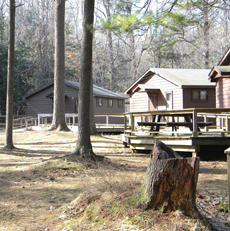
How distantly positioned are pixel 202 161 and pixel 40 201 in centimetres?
638

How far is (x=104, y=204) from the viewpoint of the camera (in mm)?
4188

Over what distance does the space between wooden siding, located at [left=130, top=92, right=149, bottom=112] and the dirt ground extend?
16350mm

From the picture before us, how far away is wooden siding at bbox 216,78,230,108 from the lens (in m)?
16.4

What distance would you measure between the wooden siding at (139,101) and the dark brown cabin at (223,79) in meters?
8.78

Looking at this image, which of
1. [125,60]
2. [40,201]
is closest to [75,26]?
[125,60]

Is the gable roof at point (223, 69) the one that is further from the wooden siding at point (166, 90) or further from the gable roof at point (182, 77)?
the wooden siding at point (166, 90)

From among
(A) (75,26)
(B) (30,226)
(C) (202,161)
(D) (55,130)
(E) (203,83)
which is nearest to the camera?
(B) (30,226)

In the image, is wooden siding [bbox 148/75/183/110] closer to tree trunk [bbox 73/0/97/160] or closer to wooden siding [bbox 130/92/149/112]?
wooden siding [bbox 130/92/149/112]

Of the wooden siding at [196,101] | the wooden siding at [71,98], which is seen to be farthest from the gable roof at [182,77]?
the wooden siding at [71,98]

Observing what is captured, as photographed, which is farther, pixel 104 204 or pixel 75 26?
pixel 75 26

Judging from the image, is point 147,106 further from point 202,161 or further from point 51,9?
point 51,9

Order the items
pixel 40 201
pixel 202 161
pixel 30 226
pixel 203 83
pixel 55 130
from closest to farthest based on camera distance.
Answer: pixel 30 226 < pixel 40 201 < pixel 202 161 < pixel 55 130 < pixel 203 83

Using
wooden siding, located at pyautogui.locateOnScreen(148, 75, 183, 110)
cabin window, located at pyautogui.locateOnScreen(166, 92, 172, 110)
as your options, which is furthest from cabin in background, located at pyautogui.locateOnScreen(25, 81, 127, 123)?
cabin window, located at pyautogui.locateOnScreen(166, 92, 172, 110)

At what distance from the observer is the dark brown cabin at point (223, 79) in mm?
15897
